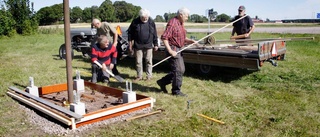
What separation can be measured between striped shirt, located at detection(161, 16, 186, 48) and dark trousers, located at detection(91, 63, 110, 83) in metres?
2.09

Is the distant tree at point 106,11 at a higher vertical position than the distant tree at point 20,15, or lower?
higher

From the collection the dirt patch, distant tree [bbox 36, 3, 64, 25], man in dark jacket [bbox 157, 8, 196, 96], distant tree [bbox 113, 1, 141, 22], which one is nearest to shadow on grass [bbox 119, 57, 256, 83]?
man in dark jacket [bbox 157, 8, 196, 96]

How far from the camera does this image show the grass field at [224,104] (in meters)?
4.17

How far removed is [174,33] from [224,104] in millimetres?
1562

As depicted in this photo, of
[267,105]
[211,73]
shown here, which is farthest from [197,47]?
[267,105]

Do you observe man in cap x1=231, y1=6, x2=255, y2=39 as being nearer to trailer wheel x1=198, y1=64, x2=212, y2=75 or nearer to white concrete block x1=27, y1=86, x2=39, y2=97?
trailer wheel x1=198, y1=64, x2=212, y2=75

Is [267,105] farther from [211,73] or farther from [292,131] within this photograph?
[211,73]

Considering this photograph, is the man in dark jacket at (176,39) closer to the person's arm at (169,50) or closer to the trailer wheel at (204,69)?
the person's arm at (169,50)

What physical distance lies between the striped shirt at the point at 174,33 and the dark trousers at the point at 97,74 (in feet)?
6.86

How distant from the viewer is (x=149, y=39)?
23.8 feet

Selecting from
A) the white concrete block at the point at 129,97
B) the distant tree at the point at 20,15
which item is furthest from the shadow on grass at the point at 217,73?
the distant tree at the point at 20,15

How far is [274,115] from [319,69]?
4.26 metres

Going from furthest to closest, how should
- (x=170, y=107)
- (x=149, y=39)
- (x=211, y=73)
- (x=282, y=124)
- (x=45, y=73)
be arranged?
1. (x=45, y=73)
2. (x=211, y=73)
3. (x=149, y=39)
4. (x=170, y=107)
5. (x=282, y=124)

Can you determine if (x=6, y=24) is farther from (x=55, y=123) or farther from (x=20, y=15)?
(x=55, y=123)
